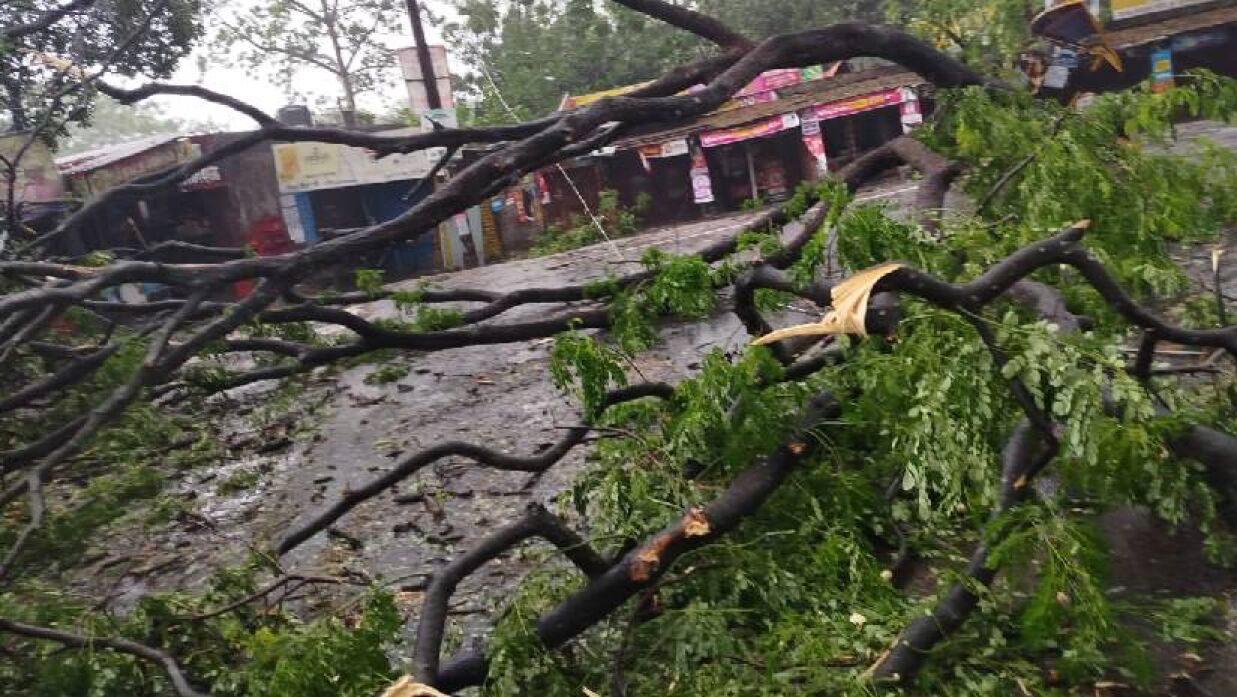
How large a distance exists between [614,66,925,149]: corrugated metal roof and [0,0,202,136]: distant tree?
8732mm

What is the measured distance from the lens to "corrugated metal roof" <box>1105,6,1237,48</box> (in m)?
14.2

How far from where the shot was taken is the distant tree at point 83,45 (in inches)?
300

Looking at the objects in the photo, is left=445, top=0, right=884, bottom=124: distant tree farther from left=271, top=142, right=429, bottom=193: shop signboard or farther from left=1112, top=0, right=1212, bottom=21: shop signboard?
left=1112, top=0, right=1212, bottom=21: shop signboard

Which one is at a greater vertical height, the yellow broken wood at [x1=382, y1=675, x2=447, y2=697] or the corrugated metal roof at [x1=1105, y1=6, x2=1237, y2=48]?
the corrugated metal roof at [x1=1105, y1=6, x2=1237, y2=48]

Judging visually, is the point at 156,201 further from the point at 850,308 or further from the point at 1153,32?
the point at 850,308

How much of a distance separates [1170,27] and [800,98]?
6.33m

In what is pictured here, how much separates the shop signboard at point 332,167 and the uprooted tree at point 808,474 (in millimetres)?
13562

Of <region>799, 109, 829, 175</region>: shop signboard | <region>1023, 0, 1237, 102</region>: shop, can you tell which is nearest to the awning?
<region>799, 109, 829, 175</region>: shop signboard

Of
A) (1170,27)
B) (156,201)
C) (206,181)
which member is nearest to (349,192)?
(206,181)

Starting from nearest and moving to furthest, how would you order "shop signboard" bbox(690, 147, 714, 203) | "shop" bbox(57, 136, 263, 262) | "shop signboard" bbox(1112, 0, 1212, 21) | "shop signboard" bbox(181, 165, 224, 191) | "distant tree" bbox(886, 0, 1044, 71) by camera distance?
"distant tree" bbox(886, 0, 1044, 71) → "shop signboard" bbox(1112, 0, 1212, 21) → "shop" bbox(57, 136, 263, 262) → "shop signboard" bbox(181, 165, 224, 191) → "shop signboard" bbox(690, 147, 714, 203)

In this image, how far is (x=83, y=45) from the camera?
31.0 feet

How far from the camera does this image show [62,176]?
49.4ft

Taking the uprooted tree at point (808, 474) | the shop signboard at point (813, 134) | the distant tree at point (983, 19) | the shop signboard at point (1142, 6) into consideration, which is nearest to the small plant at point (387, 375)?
the uprooted tree at point (808, 474)

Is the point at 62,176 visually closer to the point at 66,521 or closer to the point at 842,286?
the point at 66,521
